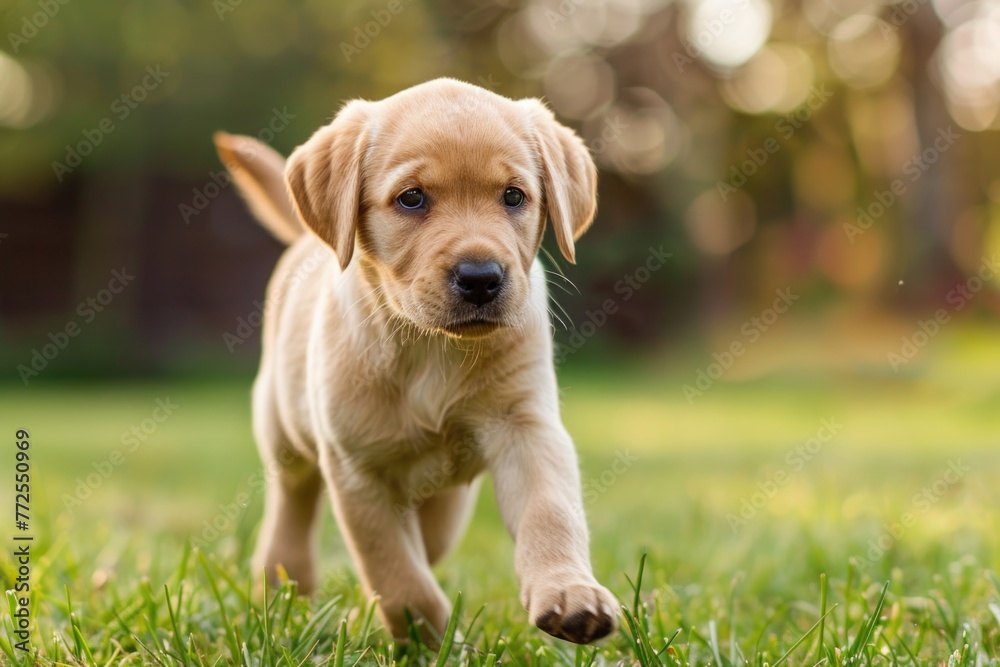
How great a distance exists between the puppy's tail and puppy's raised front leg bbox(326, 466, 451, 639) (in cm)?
164

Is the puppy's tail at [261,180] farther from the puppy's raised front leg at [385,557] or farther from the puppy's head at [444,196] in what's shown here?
the puppy's raised front leg at [385,557]

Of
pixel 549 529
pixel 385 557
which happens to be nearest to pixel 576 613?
pixel 549 529

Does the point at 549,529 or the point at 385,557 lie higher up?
the point at 549,529

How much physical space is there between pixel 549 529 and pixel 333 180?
1.26 metres

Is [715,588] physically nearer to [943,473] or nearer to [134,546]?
[134,546]

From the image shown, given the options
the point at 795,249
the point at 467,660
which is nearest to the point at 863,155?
the point at 795,249

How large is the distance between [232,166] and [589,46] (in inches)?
567

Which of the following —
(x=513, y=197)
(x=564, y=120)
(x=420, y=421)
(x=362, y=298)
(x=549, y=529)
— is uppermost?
(x=513, y=197)

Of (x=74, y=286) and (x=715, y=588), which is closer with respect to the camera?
(x=715, y=588)

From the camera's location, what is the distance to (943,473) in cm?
638

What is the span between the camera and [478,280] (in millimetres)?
2781

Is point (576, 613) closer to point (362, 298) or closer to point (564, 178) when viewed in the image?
point (362, 298)

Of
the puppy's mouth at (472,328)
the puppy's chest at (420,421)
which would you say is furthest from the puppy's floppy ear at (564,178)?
the puppy's chest at (420,421)

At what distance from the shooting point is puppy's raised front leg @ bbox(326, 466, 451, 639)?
Result: 315 centimetres
